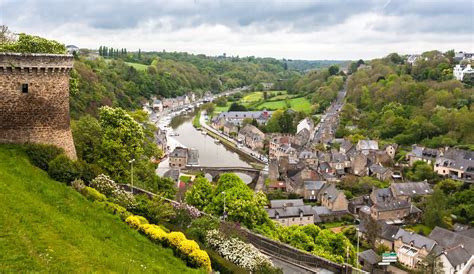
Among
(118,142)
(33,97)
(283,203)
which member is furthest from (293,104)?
(33,97)

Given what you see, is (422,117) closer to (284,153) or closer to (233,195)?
(284,153)

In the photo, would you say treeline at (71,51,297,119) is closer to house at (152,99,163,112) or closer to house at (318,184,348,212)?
house at (152,99,163,112)

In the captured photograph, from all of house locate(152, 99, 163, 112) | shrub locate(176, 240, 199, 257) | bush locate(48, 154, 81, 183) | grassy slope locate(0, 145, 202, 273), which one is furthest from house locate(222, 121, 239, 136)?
shrub locate(176, 240, 199, 257)

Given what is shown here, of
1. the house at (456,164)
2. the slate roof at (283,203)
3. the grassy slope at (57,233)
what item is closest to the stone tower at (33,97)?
the grassy slope at (57,233)

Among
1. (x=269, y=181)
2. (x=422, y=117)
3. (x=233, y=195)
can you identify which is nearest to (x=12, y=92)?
(x=233, y=195)

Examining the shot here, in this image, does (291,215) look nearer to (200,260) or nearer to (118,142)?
(118,142)

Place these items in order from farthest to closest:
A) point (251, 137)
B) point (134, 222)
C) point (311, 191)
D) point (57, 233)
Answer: point (251, 137) < point (311, 191) < point (134, 222) < point (57, 233)
